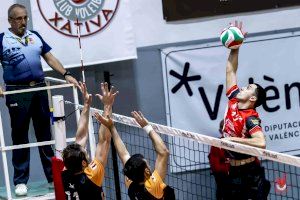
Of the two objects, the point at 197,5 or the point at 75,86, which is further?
the point at 197,5

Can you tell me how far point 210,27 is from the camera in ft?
46.5

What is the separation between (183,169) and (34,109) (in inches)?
126

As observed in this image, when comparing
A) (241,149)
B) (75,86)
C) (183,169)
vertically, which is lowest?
(183,169)

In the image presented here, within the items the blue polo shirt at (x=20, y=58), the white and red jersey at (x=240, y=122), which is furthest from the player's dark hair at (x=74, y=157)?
the blue polo shirt at (x=20, y=58)

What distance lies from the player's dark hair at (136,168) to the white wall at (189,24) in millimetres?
5266

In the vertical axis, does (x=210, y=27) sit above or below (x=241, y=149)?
above

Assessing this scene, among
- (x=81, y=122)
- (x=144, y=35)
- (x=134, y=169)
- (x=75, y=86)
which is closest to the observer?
(x=134, y=169)

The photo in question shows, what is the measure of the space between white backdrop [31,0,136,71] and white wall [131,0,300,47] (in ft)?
1.27

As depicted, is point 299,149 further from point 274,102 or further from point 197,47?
point 197,47

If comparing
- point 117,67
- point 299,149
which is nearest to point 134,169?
point 117,67

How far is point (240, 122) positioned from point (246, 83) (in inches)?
139

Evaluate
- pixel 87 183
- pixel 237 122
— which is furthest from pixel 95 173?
pixel 237 122

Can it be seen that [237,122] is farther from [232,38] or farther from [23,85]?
[23,85]

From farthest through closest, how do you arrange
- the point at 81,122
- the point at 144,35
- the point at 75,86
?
the point at 144,35 < the point at 75,86 < the point at 81,122
